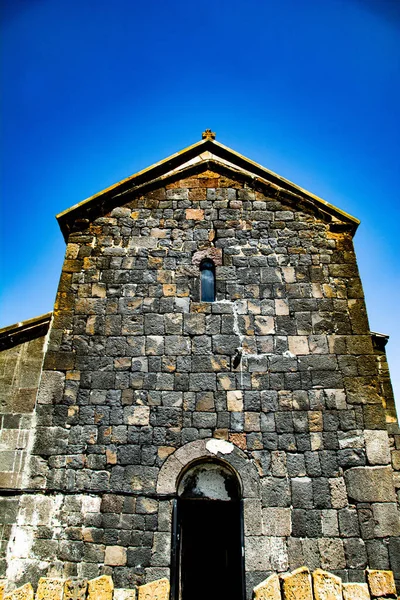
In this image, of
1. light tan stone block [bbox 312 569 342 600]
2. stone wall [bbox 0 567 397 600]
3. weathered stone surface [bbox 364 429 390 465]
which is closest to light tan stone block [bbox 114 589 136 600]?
stone wall [bbox 0 567 397 600]

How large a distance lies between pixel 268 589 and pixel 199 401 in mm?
2347

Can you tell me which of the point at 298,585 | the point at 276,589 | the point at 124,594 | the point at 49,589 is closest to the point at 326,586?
the point at 298,585

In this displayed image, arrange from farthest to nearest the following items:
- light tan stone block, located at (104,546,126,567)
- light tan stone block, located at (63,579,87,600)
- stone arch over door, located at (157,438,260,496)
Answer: stone arch over door, located at (157,438,260,496)
light tan stone block, located at (104,546,126,567)
light tan stone block, located at (63,579,87,600)

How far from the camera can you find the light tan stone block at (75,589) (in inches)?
217

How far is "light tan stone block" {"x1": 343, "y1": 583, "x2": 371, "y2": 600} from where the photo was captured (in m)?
5.40

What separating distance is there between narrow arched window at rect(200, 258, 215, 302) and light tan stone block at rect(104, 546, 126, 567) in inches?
138

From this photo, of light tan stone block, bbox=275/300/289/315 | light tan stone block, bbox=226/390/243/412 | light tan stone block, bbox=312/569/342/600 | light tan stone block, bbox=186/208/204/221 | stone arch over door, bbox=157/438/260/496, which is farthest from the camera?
light tan stone block, bbox=186/208/204/221

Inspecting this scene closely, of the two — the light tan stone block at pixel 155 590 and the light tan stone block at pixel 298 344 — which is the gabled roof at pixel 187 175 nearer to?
the light tan stone block at pixel 298 344

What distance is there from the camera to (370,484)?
588 cm

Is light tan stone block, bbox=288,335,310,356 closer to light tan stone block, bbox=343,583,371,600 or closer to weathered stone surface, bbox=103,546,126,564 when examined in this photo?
light tan stone block, bbox=343,583,371,600

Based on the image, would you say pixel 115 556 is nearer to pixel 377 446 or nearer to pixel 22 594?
pixel 22 594

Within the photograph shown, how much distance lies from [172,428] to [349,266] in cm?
366

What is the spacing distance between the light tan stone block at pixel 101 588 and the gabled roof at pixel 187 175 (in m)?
5.06

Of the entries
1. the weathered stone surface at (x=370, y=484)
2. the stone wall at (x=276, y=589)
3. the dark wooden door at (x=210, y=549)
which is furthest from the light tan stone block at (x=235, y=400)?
the stone wall at (x=276, y=589)
